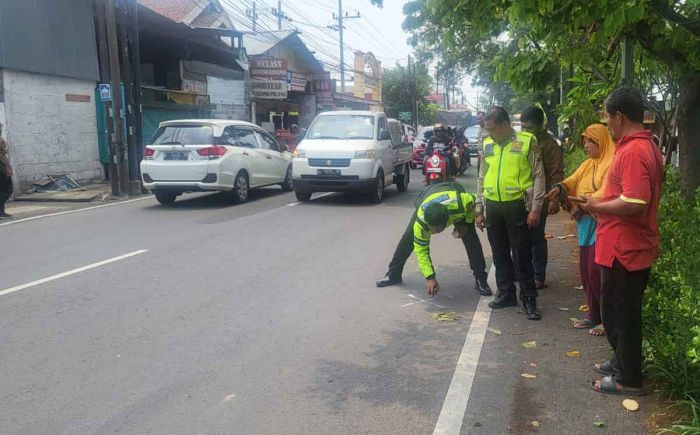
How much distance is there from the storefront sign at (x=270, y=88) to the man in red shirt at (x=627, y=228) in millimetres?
26805

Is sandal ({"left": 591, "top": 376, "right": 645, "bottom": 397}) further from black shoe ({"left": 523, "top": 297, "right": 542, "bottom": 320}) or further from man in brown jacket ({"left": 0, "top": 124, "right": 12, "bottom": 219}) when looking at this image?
man in brown jacket ({"left": 0, "top": 124, "right": 12, "bottom": 219})

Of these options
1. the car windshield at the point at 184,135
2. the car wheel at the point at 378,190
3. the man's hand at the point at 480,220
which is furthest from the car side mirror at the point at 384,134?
the man's hand at the point at 480,220

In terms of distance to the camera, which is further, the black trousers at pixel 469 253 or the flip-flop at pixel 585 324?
the black trousers at pixel 469 253

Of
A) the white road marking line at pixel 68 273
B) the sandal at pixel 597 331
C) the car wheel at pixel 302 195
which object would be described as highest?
the car wheel at pixel 302 195

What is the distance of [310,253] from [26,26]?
12.4 meters

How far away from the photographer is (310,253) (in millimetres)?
8289

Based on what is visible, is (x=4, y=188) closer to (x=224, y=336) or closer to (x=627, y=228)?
(x=224, y=336)

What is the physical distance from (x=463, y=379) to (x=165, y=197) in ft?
34.4

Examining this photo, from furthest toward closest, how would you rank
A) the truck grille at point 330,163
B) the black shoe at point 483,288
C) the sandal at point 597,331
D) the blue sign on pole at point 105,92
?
the blue sign on pole at point 105,92, the truck grille at point 330,163, the black shoe at point 483,288, the sandal at point 597,331

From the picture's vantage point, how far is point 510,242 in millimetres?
5715

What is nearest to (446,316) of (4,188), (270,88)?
(4,188)

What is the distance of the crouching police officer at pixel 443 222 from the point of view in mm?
5773

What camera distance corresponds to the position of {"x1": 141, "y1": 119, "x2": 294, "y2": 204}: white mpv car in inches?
494

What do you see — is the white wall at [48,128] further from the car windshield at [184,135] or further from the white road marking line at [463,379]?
the white road marking line at [463,379]
